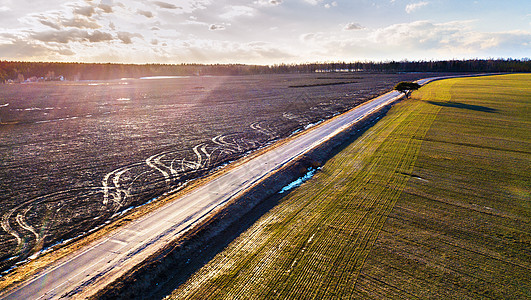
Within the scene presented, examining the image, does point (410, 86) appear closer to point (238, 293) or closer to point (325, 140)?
point (325, 140)

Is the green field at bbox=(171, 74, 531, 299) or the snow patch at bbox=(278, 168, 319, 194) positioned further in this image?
the snow patch at bbox=(278, 168, 319, 194)

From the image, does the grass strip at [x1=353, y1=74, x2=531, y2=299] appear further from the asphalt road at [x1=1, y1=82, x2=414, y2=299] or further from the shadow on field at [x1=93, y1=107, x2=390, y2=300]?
the asphalt road at [x1=1, y1=82, x2=414, y2=299]

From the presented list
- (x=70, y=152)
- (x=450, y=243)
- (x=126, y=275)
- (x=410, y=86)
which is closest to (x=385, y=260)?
(x=450, y=243)

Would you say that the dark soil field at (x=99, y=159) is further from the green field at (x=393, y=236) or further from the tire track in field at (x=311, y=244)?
the green field at (x=393, y=236)

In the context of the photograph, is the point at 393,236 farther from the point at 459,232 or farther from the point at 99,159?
the point at 99,159

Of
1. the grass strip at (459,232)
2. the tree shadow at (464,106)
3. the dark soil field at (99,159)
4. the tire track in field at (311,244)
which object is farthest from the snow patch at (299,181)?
the tree shadow at (464,106)

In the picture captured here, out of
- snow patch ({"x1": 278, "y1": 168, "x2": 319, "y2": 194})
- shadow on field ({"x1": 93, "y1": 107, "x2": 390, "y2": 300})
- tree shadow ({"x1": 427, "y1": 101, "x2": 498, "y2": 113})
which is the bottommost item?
shadow on field ({"x1": 93, "y1": 107, "x2": 390, "y2": 300})

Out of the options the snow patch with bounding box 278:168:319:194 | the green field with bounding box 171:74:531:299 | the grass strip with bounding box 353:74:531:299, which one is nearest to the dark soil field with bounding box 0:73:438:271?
the snow patch with bounding box 278:168:319:194
